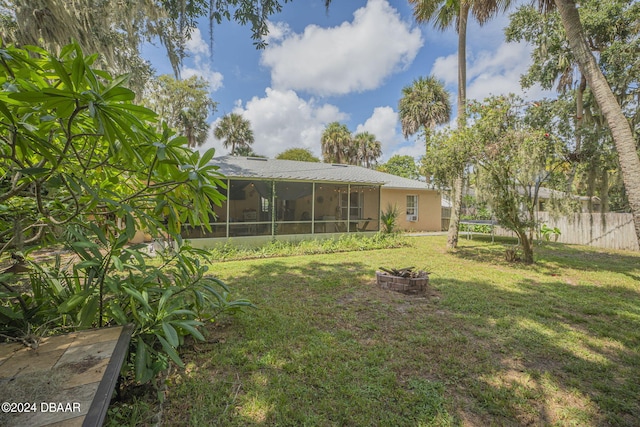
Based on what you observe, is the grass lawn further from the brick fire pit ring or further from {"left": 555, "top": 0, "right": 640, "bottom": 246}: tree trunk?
{"left": 555, "top": 0, "right": 640, "bottom": 246}: tree trunk

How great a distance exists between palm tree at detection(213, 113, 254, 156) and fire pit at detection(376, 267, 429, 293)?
24.5 meters

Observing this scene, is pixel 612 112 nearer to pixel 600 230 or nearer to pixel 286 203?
pixel 286 203

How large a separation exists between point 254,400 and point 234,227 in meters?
7.97

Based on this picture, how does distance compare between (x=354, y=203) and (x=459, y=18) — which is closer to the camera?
(x=459, y=18)

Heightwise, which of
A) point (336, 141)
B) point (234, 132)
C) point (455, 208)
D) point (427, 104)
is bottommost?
point (455, 208)

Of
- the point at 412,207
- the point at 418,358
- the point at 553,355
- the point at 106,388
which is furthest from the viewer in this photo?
the point at 412,207

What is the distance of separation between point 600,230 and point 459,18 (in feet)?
32.6

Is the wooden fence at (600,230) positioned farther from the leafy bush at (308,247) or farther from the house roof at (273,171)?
the house roof at (273,171)

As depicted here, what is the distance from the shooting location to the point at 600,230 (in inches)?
416

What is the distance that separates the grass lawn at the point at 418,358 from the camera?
207 centimetres

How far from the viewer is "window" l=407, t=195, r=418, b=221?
15.8 meters

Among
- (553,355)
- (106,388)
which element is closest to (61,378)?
(106,388)

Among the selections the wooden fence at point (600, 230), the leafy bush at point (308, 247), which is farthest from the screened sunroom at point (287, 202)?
the wooden fence at point (600, 230)

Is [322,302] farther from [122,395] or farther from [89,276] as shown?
[89,276]
